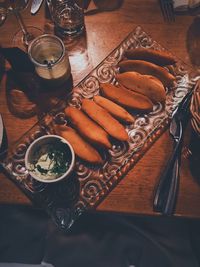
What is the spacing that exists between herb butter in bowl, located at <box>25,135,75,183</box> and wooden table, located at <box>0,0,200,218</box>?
0.30 feet

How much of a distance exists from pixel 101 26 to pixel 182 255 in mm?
728

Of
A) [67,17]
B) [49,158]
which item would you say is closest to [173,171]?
[49,158]

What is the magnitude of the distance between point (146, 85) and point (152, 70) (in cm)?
5

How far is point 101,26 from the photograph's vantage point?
1140 mm

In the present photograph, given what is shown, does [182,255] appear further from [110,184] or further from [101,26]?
[101,26]

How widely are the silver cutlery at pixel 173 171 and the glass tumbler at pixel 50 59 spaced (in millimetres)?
329

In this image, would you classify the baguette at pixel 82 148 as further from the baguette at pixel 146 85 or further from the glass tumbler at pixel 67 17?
the glass tumbler at pixel 67 17

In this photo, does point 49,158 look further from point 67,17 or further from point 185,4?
point 185,4

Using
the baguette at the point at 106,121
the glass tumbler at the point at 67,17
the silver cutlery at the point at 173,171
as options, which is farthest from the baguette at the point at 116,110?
the glass tumbler at the point at 67,17

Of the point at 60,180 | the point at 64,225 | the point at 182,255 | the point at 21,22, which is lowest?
the point at 182,255

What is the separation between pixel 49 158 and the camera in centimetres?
93

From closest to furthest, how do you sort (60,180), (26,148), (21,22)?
1. (60,180)
2. (26,148)
3. (21,22)

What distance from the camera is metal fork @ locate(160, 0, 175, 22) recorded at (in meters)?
Result: 1.12

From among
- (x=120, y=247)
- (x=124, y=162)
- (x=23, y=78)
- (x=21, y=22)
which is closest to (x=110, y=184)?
(x=124, y=162)
